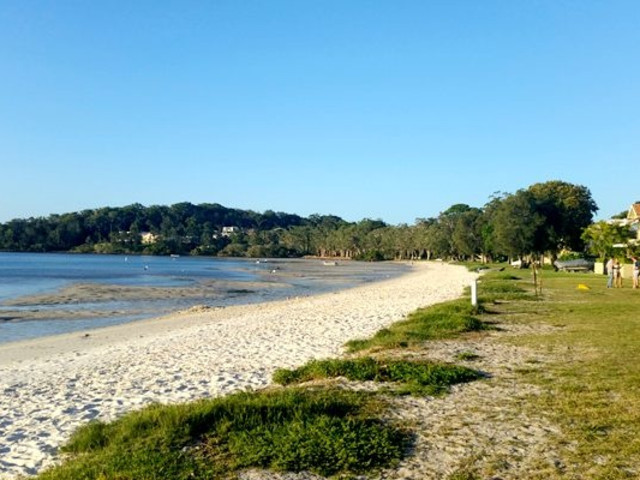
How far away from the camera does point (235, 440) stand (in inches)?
244

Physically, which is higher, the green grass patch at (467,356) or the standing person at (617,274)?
the standing person at (617,274)

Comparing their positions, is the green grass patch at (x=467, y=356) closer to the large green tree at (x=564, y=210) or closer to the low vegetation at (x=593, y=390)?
the low vegetation at (x=593, y=390)

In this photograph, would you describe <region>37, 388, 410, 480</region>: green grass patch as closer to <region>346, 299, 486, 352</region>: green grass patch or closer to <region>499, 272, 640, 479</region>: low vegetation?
<region>499, 272, 640, 479</region>: low vegetation

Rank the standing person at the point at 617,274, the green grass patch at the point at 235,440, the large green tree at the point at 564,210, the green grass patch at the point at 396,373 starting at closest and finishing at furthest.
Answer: the green grass patch at the point at 235,440, the green grass patch at the point at 396,373, the standing person at the point at 617,274, the large green tree at the point at 564,210

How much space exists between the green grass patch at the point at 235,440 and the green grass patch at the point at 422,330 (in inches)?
216

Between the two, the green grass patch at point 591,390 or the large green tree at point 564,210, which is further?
the large green tree at point 564,210

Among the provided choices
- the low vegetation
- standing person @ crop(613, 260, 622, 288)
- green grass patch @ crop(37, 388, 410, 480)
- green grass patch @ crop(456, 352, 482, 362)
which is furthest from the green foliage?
green grass patch @ crop(37, 388, 410, 480)

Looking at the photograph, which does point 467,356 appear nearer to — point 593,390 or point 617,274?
point 593,390

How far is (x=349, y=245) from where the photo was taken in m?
187


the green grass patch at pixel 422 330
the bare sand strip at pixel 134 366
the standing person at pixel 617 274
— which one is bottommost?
the bare sand strip at pixel 134 366

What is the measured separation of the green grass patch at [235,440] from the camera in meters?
5.52

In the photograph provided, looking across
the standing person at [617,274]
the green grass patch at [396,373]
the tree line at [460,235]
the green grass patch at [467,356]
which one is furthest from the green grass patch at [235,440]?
the tree line at [460,235]

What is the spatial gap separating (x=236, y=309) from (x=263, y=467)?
83.1ft

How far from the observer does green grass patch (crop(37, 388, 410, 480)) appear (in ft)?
18.1
